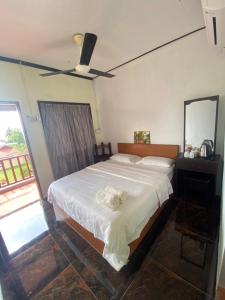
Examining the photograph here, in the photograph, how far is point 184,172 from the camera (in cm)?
243

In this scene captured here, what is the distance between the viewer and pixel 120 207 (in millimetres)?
1494

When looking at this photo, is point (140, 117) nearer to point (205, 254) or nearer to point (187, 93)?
point (187, 93)

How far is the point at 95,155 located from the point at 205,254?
2.91 meters

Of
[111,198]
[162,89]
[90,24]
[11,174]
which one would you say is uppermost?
[90,24]

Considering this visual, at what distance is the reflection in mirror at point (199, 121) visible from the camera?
2.18 meters

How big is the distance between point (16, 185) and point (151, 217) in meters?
3.83

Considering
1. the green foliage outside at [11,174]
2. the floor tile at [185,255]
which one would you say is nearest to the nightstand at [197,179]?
the floor tile at [185,255]

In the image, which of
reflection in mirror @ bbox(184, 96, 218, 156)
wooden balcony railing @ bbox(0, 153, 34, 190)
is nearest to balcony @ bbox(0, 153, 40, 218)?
wooden balcony railing @ bbox(0, 153, 34, 190)

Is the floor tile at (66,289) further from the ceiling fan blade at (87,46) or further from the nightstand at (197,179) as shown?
the ceiling fan blade at (87,46)

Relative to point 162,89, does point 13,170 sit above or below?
below

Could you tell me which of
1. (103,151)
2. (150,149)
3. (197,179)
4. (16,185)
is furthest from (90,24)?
(16,185)

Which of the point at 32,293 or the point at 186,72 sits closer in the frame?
the point at 32,293

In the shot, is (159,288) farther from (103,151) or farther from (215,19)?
(103,151)

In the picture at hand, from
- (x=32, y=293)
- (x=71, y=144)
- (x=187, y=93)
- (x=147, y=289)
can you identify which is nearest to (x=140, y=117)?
(x=187, y=93)
